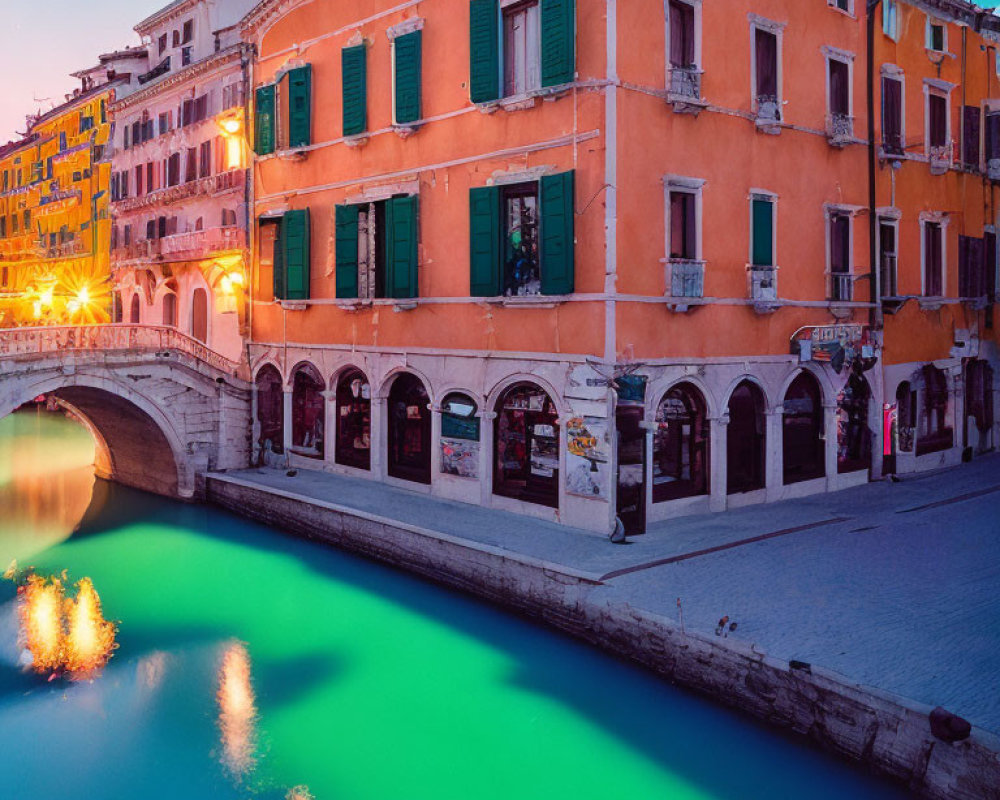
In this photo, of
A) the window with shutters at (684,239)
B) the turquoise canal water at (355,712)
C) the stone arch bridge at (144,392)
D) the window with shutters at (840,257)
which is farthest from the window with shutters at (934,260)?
the stone arch bridge at (144,392)

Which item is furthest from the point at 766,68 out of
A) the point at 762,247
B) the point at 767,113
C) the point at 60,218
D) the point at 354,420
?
the point at 60,218

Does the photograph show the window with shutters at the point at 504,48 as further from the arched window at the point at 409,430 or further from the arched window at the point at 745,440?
the arched window at the point at 745,440

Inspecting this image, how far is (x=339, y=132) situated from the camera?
1842cm

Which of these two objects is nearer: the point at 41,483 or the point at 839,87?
the point at 839,87

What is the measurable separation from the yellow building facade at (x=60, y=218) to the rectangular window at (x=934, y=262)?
1045 inches

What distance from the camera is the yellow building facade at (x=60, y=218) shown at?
1305 inches

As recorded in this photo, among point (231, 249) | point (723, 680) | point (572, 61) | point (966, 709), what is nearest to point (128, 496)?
point (231, 249)

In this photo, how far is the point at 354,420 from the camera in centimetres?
1895

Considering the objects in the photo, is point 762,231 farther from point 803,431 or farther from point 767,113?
point 803,431

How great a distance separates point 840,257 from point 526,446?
8.05m

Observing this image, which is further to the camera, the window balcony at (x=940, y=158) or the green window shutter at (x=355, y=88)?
the window balcony at (x=940, y=158)

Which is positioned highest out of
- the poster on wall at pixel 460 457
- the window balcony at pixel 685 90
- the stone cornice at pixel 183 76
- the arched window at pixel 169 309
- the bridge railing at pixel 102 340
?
the stone cornice at pixel 183 76

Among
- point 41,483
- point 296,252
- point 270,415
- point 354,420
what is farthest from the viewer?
point 41,483

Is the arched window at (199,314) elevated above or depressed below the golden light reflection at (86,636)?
above
